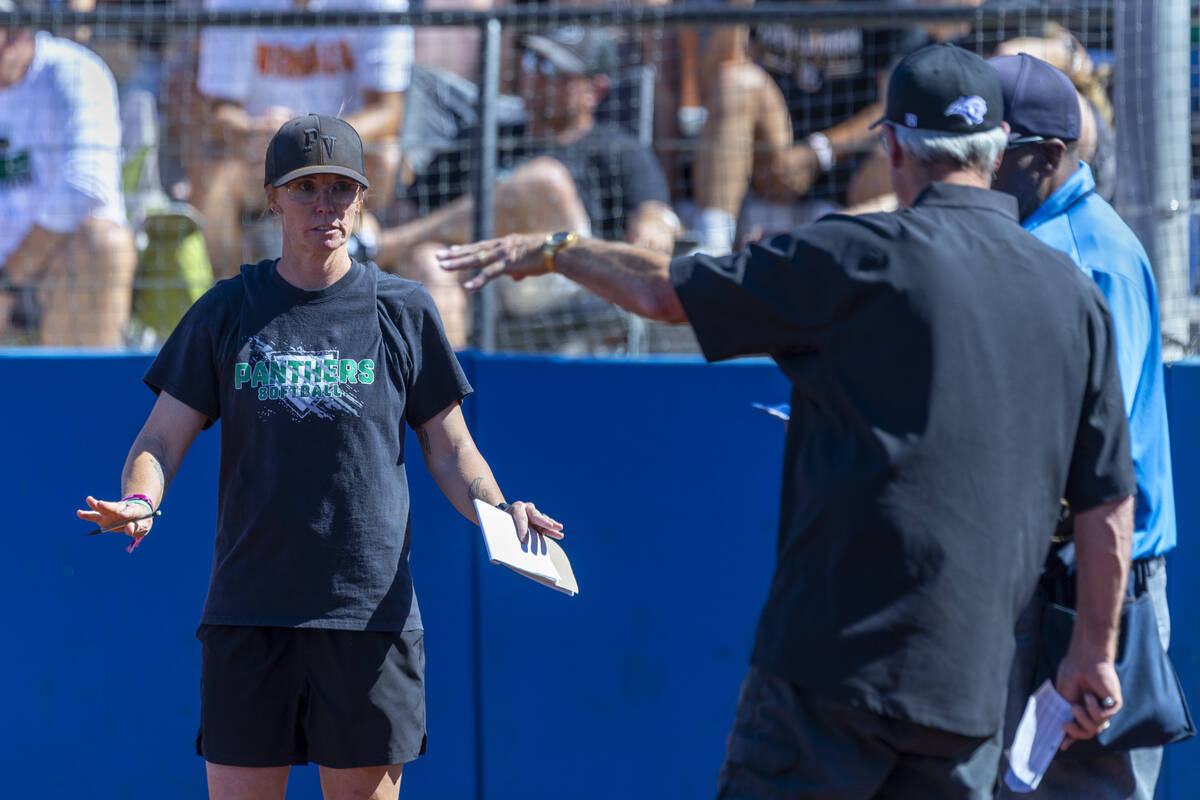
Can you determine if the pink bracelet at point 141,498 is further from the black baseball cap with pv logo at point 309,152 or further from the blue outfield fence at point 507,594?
the blue outfield fence at point 507,594

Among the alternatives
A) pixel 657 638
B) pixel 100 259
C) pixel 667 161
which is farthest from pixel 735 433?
pixel 100 259

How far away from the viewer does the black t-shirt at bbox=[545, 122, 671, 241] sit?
5.66 meters

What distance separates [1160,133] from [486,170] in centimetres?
230

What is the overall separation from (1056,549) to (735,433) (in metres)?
1.45

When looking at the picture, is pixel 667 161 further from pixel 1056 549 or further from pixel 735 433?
pixel 1056 549

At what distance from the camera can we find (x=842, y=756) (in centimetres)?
237

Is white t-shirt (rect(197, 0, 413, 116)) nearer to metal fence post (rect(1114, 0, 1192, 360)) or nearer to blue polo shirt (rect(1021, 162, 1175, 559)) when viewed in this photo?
metal fence post (rect(1114, 0, 1192, 360))

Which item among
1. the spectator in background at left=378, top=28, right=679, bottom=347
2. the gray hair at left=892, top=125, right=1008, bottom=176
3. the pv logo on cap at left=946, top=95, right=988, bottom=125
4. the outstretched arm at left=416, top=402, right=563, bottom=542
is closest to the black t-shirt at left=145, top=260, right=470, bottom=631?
the outstretched arm at left=416, top=402, right=563, bottom=542

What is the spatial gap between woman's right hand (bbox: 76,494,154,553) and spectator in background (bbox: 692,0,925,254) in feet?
10.8

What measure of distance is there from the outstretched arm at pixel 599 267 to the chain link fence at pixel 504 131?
1.87 m

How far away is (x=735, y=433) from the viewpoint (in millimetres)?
4168

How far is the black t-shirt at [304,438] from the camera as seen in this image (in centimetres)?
304

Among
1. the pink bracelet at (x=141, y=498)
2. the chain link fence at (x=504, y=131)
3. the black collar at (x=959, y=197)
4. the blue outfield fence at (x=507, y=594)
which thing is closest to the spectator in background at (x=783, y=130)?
the chain link fence at (x=504, y=131)

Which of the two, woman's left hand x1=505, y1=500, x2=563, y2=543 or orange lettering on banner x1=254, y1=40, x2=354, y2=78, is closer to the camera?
woman's left hand x1=505, y1=500, x2=563, y2=543
